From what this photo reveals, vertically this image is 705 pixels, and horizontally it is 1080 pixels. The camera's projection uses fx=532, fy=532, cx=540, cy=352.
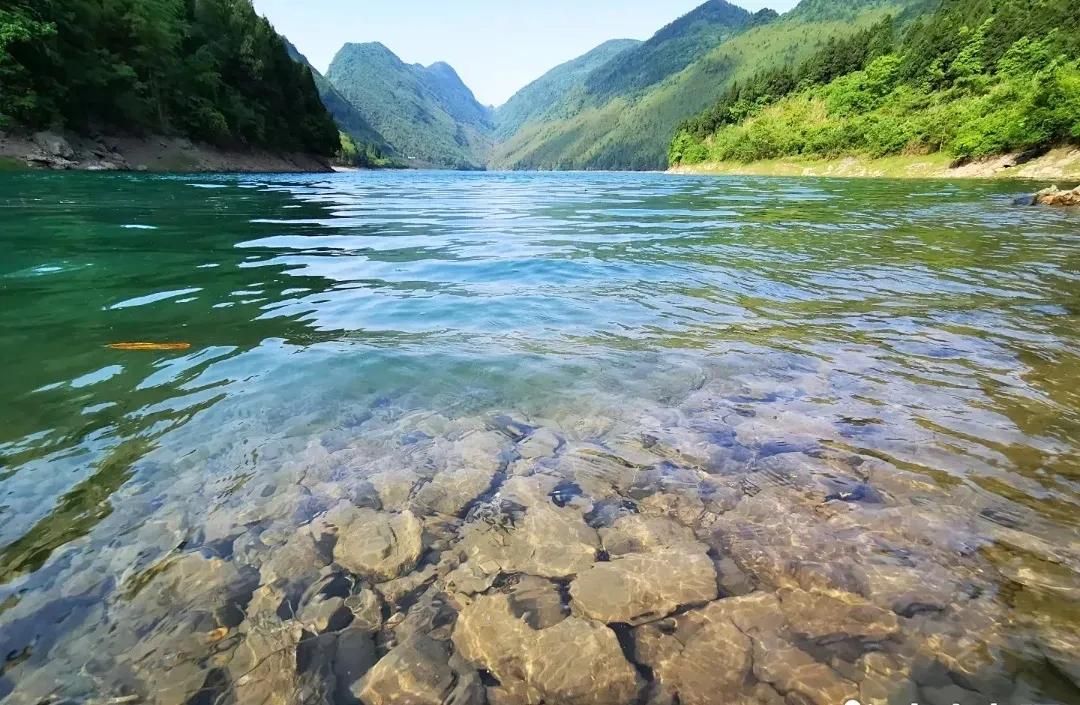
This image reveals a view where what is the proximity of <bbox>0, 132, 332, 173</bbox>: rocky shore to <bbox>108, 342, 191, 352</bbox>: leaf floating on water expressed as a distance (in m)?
46.0

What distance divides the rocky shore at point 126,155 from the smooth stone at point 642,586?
5186cm

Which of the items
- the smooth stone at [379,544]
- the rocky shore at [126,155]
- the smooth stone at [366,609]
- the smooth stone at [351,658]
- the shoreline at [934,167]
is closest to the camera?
the smooth stone at [351,658]

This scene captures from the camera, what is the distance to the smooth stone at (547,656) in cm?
225

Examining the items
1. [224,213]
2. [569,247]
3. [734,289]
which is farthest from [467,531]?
[224,213]

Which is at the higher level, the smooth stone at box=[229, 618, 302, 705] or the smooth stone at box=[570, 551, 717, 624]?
the smooth stone at box=[570, 551, 717, 624]

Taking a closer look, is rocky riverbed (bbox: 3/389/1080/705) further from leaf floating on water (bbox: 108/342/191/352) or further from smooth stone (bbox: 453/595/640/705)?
leaf floating on water (bbox: 108/342/191/352)

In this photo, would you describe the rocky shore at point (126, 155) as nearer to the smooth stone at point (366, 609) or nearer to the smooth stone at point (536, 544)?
the smooth stone at point (366, 609)

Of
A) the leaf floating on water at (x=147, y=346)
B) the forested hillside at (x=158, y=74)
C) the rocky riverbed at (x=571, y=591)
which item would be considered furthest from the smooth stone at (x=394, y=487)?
the forested hillside at (x=158, y=74)

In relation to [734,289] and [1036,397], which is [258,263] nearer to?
[734,289]

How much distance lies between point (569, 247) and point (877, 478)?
34.3 ft

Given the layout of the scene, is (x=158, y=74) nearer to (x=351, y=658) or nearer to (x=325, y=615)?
(x=325, y=615)

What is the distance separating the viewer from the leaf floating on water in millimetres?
5801

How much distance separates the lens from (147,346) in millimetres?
5859

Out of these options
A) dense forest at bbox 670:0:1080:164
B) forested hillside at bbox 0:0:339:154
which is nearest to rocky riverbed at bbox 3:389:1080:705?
forested hillside at bbox 0:0:339:154
